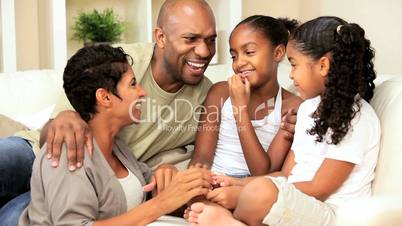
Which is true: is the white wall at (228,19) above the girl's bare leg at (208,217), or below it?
above

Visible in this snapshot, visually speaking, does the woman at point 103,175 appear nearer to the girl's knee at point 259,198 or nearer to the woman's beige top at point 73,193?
the woman's beige top at point 73,193

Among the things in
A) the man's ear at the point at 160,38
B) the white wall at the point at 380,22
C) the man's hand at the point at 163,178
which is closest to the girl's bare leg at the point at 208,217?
the man's hand at the point at 163,178

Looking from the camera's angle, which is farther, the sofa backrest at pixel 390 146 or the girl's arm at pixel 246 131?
the girl's arm at pixel 246 131

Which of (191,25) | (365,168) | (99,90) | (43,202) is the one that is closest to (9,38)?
(191,25)

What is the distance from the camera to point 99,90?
1.58m

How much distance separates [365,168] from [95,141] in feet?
2.52

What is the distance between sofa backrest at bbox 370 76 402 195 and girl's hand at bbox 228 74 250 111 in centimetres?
Result: 44

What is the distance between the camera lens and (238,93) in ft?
6.23

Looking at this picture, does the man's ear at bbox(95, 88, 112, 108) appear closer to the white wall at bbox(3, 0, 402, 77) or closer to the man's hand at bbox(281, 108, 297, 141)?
the man's hand at bbox(281, 108, 297, 141)

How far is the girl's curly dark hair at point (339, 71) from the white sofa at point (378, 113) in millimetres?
108

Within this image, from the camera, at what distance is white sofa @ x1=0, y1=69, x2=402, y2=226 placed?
1195mm

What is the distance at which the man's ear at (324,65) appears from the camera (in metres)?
1.60

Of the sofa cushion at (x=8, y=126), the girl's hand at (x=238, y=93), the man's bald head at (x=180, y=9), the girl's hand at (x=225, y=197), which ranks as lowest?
the girl's hand at (x=225, y=197)

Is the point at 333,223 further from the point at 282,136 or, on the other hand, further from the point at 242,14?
the point at 242,14
